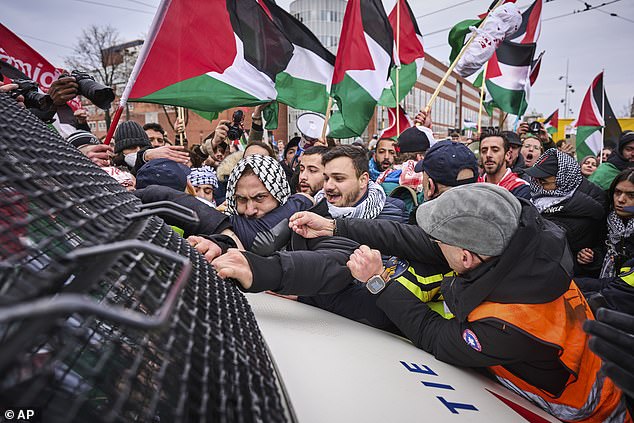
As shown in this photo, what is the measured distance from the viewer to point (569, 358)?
1.57 metres

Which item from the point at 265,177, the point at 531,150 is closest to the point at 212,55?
the point at 265,177

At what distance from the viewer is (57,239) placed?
0.72 meters

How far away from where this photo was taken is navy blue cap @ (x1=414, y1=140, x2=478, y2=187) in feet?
9.89

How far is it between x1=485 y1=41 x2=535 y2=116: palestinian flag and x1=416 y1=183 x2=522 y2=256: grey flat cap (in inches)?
288

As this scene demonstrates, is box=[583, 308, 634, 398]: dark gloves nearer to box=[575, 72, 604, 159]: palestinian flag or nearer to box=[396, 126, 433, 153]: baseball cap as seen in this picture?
box=[396, 126, 433, 153]: baseball cap

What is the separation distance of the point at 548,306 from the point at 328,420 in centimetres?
104

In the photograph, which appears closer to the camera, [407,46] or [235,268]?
[235,268]

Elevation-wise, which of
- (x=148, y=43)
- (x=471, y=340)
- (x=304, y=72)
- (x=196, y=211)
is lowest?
(x=471, y=340)

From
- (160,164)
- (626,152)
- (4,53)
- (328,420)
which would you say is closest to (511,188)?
(626,152)

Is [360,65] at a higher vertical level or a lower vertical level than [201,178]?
higher

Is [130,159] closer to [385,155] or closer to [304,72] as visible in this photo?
[304,72]

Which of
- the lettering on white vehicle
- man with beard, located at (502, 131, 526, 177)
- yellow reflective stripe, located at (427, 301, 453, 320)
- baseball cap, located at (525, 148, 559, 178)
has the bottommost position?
the lettering on white vehicle

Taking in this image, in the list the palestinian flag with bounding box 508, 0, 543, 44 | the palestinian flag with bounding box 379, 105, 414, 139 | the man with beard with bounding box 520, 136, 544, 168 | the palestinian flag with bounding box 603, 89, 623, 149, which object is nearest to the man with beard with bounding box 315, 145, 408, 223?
the palestinian flag with bounding box 379, 105, 414, 139

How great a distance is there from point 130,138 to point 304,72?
245cm
